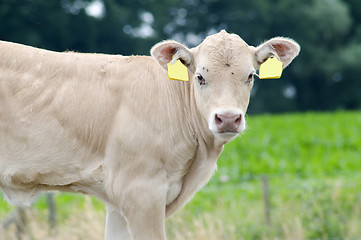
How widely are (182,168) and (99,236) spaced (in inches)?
135

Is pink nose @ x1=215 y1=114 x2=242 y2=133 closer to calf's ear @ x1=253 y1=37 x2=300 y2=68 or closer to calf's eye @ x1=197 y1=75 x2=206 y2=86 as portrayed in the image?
calf's eye @ x1=197 y1=75 x2=206 y2=86

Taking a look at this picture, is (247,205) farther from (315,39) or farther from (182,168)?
(315,39)

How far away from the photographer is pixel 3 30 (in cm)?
3469

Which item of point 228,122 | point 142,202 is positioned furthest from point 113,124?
point 228,122

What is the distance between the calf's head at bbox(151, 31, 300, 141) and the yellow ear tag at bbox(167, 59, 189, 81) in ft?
0.19

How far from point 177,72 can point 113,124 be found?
0.66 metres

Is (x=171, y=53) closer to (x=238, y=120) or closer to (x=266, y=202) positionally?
(x=238, y=120)

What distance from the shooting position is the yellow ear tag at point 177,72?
4.32 metres

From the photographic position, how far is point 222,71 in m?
4.18

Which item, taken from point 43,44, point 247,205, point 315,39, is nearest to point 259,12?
point 315,39

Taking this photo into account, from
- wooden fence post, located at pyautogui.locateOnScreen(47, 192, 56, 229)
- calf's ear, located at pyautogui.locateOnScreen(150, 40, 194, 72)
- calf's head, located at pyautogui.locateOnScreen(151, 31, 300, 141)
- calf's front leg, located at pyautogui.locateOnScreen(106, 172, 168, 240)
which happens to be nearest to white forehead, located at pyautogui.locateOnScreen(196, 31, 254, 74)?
calf's head, located at pyautogui.locateOnScreen(151, 31, 300, 141)

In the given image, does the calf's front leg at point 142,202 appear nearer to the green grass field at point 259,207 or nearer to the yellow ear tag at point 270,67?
the yellow ear tag at point 270,67

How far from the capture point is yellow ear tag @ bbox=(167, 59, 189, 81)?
4320 mm

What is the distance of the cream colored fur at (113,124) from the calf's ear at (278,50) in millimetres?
71
